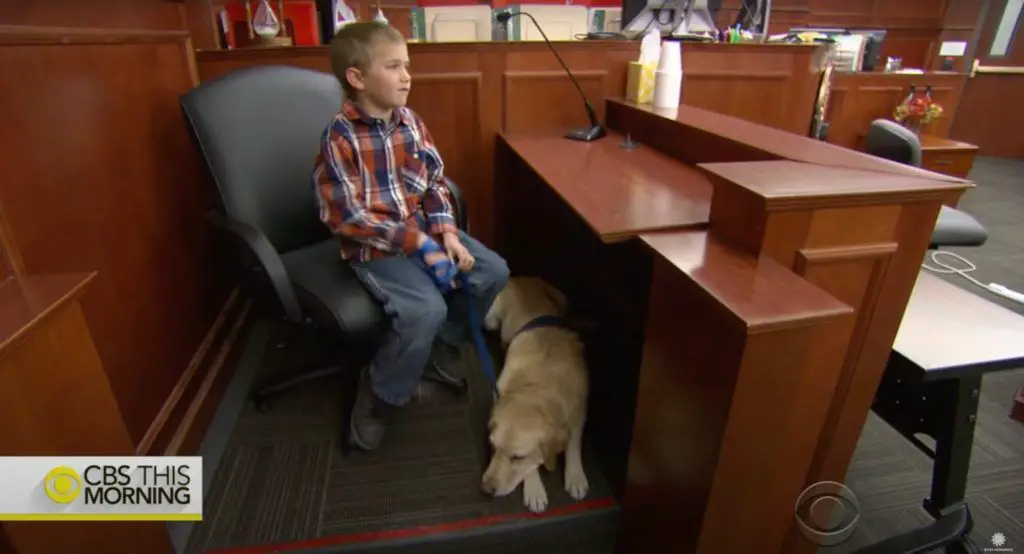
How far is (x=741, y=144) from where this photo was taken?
52.5 inches

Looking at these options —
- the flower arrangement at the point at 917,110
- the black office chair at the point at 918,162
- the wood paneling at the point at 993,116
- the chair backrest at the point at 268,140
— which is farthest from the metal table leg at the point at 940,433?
the wood paneling at the point at 993,116

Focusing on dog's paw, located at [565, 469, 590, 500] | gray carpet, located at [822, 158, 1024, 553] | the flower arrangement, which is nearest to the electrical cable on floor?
gray carpet, located at [822, 158, 1024, 553]

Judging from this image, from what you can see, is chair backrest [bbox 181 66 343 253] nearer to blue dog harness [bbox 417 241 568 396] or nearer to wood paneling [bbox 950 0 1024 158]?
blue dog harness [bbox 417 241 568 396]

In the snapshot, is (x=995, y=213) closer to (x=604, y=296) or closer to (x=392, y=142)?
(x=604, y=296)

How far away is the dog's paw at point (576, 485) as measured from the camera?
4.65 ft

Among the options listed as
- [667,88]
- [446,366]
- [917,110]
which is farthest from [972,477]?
[917,110]

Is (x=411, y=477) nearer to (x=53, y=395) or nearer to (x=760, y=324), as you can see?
(x=53, y=395)

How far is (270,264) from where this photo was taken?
132 centimetres

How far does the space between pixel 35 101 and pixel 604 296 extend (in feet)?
5.08

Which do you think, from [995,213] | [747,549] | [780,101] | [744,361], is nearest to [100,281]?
[744,361]

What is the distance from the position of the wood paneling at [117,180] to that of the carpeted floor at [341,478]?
208 millimetres

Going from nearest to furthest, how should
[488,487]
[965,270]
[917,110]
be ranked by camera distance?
[488,487] → [965,270] → [917,110]

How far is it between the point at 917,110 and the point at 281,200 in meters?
4.03

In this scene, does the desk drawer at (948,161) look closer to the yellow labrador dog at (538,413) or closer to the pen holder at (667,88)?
the pen holder at (667,88)
